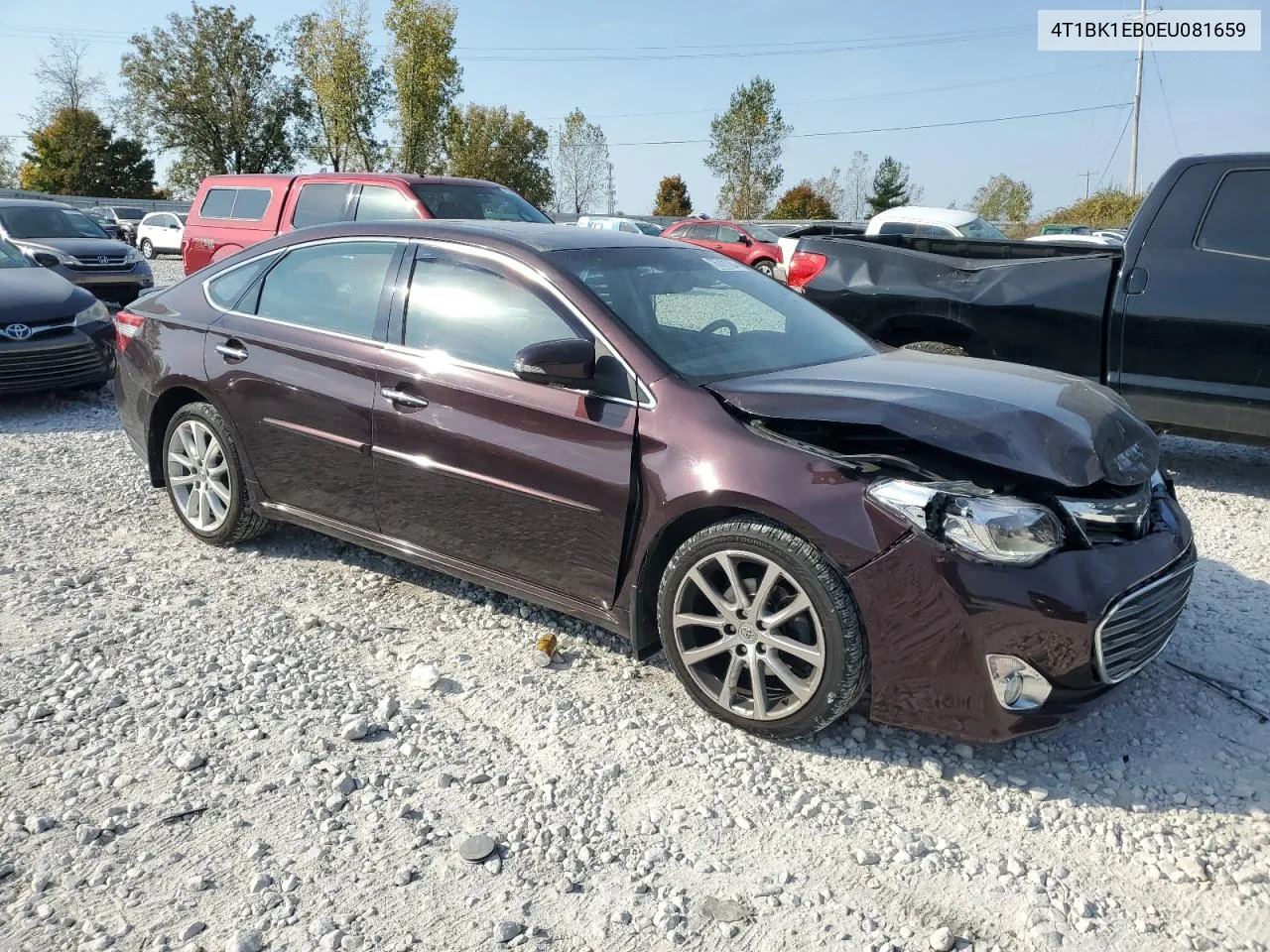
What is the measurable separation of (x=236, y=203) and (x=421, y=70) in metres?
33.5

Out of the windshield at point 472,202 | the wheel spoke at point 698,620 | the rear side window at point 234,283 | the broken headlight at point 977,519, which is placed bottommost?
the wheel spoke at point 698,620

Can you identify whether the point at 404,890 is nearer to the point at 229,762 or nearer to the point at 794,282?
the point at 229,762

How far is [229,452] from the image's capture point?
4531 mm

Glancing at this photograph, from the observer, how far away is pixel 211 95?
5219 cm

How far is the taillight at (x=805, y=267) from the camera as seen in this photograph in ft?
22.6

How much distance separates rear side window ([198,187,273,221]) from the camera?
1121 centimetres

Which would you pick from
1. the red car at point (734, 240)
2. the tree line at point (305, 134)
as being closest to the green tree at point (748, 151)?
the tree line at point (305, 134)

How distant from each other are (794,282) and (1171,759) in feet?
15.3

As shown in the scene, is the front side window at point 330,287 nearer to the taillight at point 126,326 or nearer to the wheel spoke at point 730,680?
the taillight at point 126,326

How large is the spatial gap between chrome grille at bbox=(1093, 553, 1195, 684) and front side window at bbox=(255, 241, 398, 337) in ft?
9.59

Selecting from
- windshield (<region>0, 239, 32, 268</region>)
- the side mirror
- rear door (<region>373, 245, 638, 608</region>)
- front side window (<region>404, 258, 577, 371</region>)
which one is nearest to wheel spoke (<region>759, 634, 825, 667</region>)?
rear door (<region>373, 245, 638, 608</region>)

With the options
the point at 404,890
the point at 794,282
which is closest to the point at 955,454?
the point at 404,890

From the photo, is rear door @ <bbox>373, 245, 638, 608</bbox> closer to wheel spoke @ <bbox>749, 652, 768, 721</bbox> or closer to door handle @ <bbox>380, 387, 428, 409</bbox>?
door handle @ <bbox>380, 387, 428, 409</bbox>

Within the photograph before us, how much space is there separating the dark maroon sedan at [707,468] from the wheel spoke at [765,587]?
0.03 meters
